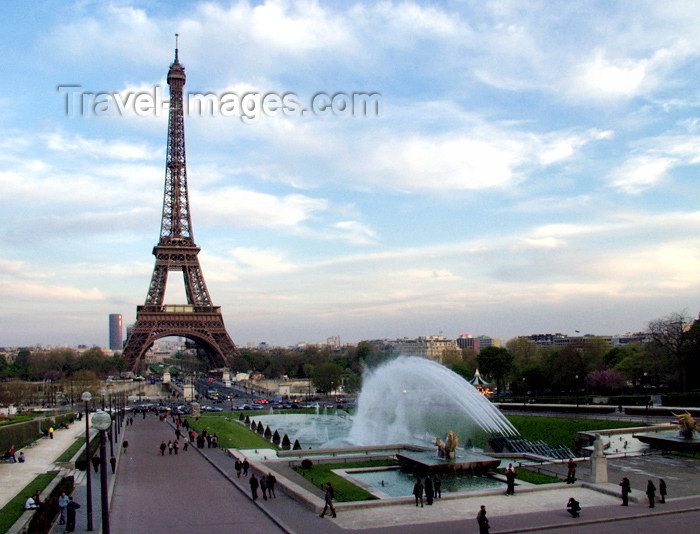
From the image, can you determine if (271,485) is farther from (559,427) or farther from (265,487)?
(559,427)

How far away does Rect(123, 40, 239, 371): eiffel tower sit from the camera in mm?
106375

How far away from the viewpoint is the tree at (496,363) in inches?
3440

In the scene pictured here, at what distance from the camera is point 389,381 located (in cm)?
4603

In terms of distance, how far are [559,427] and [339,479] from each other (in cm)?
2403

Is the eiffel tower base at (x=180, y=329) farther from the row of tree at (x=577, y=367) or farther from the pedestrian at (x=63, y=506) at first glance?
the pedestrian at (x=63, y=506)

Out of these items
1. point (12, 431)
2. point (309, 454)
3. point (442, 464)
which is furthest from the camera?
point (12, 431)

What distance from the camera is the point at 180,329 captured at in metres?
107

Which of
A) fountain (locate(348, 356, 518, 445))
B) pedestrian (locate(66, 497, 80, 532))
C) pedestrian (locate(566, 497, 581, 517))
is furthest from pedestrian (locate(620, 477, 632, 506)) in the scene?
pedestrian (locate(66, 497, 80, 532))

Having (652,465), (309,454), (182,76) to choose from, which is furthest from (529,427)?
(182,76)

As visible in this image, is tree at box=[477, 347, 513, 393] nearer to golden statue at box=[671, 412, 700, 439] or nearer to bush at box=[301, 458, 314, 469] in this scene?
golden statue at box=[671, 412, 700, 439]

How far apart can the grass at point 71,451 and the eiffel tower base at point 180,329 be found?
6283 centimetres

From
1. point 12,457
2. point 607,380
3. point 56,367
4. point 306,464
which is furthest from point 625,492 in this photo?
point 56,367

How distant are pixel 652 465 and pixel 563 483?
7695 millimetres

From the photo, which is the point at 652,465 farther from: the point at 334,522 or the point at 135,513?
the point at 135,513
